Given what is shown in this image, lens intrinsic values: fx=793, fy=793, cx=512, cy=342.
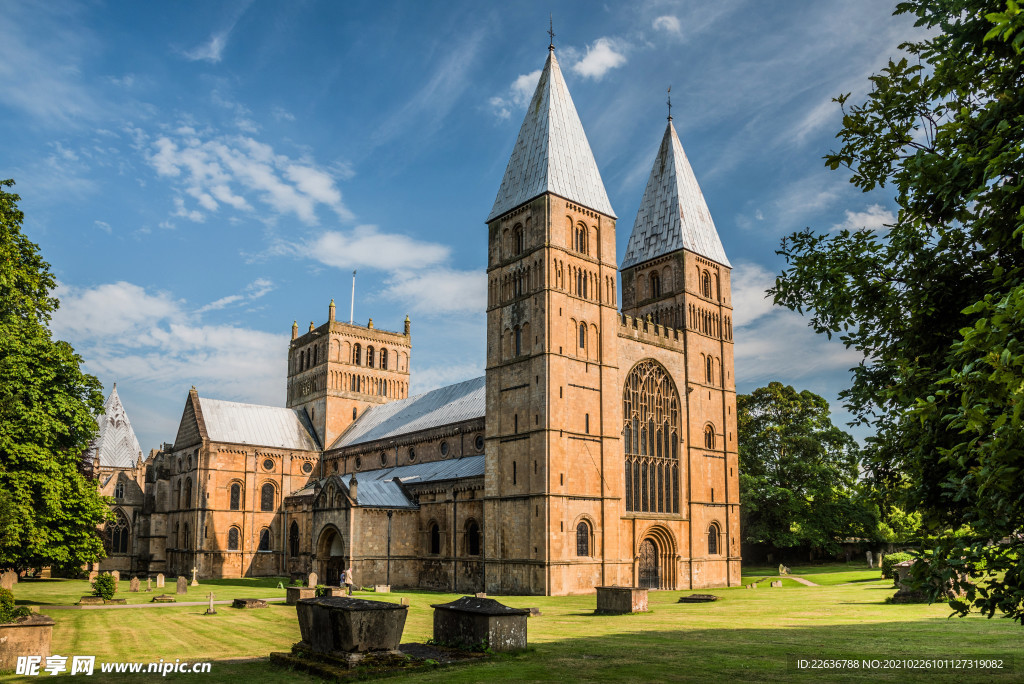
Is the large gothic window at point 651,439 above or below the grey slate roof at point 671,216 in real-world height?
below

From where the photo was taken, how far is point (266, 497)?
6000 cm

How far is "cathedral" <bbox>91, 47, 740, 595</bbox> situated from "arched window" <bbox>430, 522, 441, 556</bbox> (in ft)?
0.43

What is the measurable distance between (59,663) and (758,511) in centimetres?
5087

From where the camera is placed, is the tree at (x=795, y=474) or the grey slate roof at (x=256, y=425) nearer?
the tree at (x=795, y=474)

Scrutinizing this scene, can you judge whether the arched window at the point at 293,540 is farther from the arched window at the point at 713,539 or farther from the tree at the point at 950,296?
the tree at the point at 950,296

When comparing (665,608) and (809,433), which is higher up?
(809,433)

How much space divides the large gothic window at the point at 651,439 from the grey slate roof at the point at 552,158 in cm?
951

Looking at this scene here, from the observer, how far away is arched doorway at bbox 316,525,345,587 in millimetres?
44188

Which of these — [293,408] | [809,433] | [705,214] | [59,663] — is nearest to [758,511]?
[809,433]

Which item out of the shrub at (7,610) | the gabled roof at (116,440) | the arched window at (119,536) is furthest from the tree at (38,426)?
the gabled roof at (116,440)

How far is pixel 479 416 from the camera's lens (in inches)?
1838

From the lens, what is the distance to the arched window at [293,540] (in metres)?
56.7

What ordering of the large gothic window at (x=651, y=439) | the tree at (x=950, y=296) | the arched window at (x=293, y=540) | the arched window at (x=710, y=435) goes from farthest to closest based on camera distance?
the arched window at (x=293, y=540), the arched window at (x=710, y=435), the large gothic window at (x=651, y=439), the tree at (x=950, y=296)

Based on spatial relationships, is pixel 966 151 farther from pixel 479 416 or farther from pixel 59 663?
pixel 479 416
